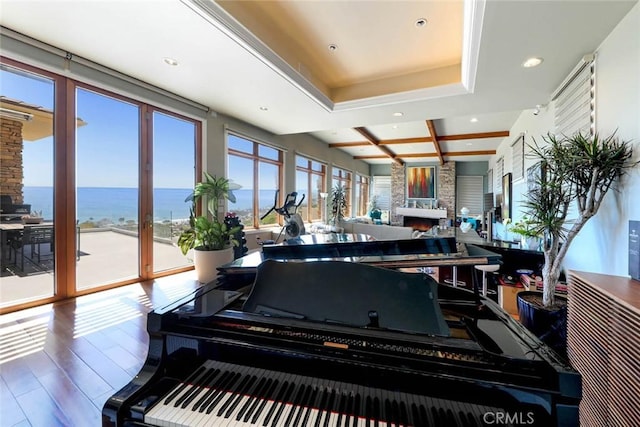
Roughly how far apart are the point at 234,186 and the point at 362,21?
3.16 meters

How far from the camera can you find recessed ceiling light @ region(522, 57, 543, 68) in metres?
2.52

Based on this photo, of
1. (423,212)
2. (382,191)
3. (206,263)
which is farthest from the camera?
(382,191)

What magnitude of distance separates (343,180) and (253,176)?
489 cm

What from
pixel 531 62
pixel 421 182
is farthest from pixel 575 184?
pixel 421 182

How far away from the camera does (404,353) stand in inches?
35.0

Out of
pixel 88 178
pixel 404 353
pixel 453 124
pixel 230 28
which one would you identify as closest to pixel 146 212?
pixel 88 178

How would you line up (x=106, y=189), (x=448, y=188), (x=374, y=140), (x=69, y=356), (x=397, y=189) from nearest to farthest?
(x=69, y=356) → (x=106, y=189) → (x=374, y=140) → (x=448, y=188) → (x=397, y=189)

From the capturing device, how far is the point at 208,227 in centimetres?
404

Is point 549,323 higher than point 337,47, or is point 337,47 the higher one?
point 337,47

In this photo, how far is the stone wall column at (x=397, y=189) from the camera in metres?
11.2

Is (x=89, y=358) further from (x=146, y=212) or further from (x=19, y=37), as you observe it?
(x=19, y=37)

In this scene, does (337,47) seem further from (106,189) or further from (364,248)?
(106,189)

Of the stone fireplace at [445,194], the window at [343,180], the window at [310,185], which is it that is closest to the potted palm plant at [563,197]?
the window at [310,185]

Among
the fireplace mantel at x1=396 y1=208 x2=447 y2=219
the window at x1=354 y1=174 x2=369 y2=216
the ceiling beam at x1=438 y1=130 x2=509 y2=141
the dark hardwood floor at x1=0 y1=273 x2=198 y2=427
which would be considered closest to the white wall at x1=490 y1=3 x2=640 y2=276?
the dark hardwood floor at x1=0 y1=273 x2=198 y2=427
